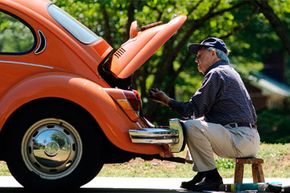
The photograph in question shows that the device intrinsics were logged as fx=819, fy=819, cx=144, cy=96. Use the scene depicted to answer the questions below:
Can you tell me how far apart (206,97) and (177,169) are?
2582mm

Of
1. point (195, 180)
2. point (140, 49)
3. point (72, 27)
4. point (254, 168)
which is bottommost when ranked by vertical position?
point (195, 180)

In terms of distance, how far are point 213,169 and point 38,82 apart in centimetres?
185

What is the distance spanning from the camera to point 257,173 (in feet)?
26.6

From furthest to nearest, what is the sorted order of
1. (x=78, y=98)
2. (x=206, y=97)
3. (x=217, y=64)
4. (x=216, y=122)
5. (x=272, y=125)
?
(x=272, y=125), (x=217, y=64), (x=216, y=122), (x=206, y=97), (x=78, y=98)

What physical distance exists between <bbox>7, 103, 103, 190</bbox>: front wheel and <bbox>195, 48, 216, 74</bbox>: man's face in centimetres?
136

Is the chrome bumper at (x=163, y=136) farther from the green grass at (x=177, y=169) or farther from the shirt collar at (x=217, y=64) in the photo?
the green grass at (x=177, y=169)

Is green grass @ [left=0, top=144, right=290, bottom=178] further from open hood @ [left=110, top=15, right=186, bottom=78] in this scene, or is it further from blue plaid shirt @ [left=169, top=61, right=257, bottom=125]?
open hood @ [left=110, top=15, right=186, bottom=78]

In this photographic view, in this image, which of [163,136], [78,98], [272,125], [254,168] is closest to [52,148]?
[78,98]

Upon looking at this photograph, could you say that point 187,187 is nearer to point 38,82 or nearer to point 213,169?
point 213,169

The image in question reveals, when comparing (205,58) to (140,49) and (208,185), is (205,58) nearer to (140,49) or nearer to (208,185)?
(140,49)

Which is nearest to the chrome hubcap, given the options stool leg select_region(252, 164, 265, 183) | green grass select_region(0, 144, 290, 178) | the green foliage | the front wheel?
the front wheel

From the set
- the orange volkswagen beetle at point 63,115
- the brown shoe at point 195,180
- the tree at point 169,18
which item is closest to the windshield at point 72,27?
the orange volkswagen beetle at point 63,115

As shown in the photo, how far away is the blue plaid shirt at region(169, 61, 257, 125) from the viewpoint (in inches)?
311

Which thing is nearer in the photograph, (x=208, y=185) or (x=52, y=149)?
(x=52, y=149)
